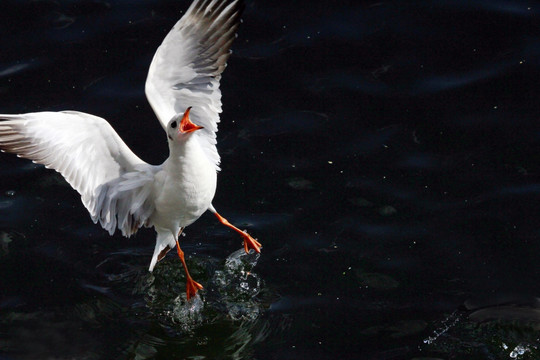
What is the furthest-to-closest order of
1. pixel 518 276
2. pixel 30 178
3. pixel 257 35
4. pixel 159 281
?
pixel 257 35 → pixel 30 178 → pixel 159 281 → pixel 518 276

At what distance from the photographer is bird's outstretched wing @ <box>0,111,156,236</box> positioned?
23.3 ft

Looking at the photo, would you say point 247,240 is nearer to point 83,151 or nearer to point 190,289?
point 190,289

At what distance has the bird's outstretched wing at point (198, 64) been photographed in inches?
301

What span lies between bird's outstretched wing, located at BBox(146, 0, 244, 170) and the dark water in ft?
2.38

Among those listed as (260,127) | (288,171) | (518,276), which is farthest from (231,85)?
(518,276)

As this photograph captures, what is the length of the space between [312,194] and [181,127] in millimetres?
1678

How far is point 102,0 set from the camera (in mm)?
10148

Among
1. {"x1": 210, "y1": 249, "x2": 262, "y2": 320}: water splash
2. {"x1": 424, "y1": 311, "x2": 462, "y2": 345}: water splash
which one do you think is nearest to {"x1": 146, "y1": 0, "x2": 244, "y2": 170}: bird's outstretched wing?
{"x1": 210, "y1": 249, "x2": 262, "y2": 320}: water splash

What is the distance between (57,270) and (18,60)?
8.82ft

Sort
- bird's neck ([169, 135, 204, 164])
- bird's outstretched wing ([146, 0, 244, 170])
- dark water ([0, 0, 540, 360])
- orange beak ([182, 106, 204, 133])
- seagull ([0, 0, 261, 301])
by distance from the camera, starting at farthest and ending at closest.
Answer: bird's outstretched wing ([146, 0, 244, 170])
dark water ([0, 0, 540, 360])
seagull ([0, 0, 261, 301])
bird's neck ([169, 135, 204, 164])
orange beak ([182, 106, 204, 133])

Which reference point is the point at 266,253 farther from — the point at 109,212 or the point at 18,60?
the point at 18,60

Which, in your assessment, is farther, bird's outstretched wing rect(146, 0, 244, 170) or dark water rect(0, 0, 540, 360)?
bird's outstretched wing rect(146, 0, 244, 170)

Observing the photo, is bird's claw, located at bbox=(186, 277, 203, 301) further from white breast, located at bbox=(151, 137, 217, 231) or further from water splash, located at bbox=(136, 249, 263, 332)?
white breast, located at bbox=(151, 137, 217, 231)

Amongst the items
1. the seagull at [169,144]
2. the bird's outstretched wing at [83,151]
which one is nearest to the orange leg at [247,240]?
the seagull at [169,144]
